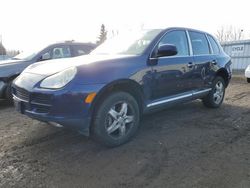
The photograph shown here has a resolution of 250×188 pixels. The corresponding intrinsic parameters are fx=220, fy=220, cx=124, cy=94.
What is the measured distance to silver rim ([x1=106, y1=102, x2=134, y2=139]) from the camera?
9.91 ft

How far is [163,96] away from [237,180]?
1665 mm

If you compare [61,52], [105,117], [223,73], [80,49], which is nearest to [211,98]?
[223,73]

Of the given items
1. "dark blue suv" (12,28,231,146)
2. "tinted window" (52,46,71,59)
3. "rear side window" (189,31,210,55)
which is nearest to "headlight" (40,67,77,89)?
"dark blue suv" (12,28,231,146)

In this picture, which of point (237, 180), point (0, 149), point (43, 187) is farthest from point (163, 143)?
point (0, 149)

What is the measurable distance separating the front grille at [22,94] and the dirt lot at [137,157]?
72 cm

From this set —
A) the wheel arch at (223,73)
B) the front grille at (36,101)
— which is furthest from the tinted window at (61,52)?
the wheel arch at (223,73)

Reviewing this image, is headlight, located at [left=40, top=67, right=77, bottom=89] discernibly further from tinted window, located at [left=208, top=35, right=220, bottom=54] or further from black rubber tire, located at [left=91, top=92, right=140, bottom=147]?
tinted window, located at [left=208, top=35, right=220, bottom=54]

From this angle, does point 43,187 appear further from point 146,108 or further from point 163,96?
point 163,96

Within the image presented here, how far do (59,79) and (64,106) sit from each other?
354 millimetres

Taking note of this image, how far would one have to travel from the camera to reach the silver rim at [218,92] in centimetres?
523

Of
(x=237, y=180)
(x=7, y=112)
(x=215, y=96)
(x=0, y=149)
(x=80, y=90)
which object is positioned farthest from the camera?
(x=215, y=96)

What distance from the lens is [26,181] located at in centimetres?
233

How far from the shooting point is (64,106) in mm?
2611

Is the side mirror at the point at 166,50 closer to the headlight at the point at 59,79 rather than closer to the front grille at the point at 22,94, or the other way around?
the headlight at the point at 59,79
